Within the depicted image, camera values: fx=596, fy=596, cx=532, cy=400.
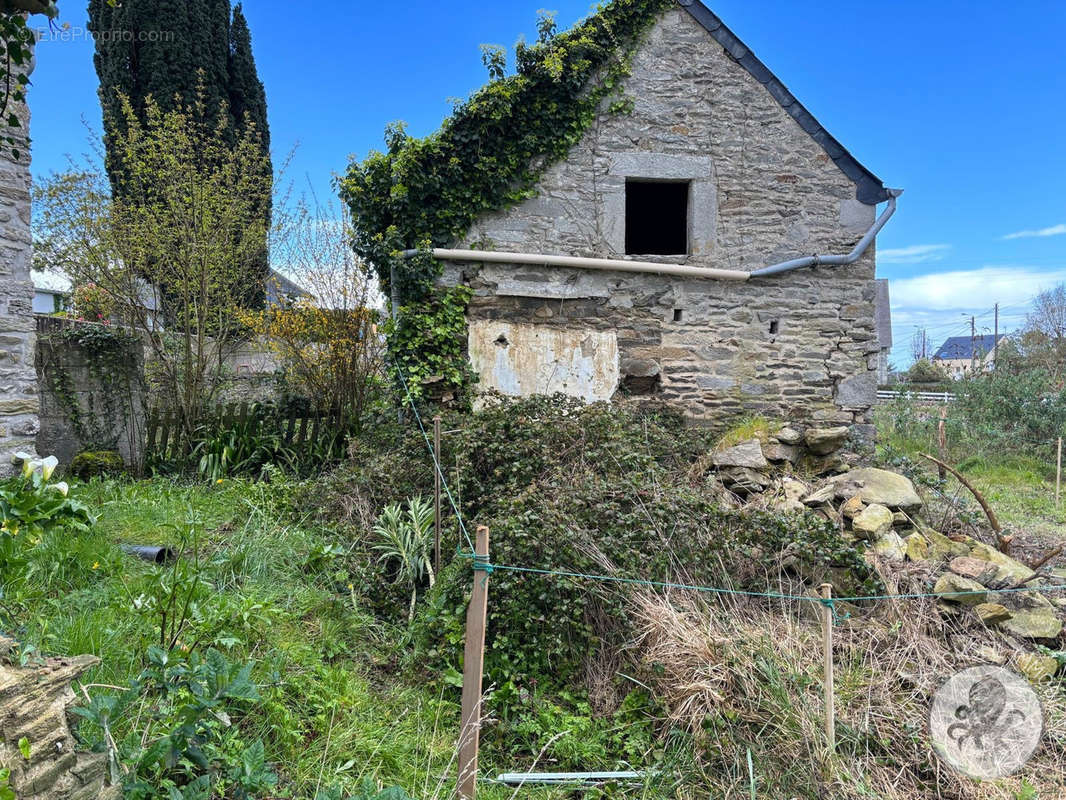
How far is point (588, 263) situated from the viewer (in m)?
6.40

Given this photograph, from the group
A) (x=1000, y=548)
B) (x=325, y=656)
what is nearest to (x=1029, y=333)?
(x=1000, y=548)

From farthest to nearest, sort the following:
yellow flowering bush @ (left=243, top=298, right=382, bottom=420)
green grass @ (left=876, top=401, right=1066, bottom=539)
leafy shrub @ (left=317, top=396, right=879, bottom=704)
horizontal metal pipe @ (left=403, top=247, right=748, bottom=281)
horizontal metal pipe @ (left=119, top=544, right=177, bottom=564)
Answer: yellow flowering bush @ (left=243, top=298, right=382, bottom=420)
green grass @ (left=876, top=401, right=1066, bottom=539)
horizontal metal pipe @ (left=403, top=247, right=748, bottom=281)
horizontal metal pipe @ (left=119, top=544, right=177, bottom=564)
leafy shrub @ (left=317, top=396, right=879, bottom=704)

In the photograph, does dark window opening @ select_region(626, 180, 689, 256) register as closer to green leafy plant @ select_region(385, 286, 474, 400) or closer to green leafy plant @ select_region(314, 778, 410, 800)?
green leafy plant @ select_region(385, 286, 474, 400)

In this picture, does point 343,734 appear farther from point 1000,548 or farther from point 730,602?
point 1000,548

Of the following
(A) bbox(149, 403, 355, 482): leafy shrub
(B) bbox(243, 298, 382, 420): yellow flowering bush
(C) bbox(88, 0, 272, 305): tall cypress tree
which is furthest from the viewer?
(C) bbox(88, 0, 272, 305): tall cypress tree

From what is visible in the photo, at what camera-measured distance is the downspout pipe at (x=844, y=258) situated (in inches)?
263

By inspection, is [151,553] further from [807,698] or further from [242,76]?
[242,76]

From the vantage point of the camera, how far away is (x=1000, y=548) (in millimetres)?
4664

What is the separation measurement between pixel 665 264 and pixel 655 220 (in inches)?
114

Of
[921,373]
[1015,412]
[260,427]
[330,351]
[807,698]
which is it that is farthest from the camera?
[921,373]

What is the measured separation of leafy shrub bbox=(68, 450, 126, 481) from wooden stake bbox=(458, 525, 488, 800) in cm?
585

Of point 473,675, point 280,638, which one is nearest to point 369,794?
point 473,675

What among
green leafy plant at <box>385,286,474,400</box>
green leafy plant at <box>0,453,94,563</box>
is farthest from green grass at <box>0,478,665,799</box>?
green leafy plant at <box>385,286,474,400</box>

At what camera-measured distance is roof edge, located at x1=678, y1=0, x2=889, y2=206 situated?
6559 millimetres
